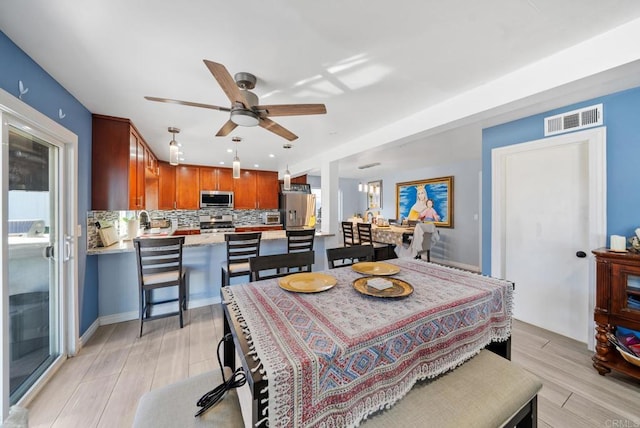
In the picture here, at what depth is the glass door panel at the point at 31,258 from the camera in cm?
157

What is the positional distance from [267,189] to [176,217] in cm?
218

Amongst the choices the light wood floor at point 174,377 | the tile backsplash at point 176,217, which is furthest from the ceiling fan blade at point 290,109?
the tile backsplash at point 176,217

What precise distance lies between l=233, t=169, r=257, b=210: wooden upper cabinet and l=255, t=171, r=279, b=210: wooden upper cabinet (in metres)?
0.10

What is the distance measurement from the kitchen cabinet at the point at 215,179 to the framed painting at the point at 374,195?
167 inches

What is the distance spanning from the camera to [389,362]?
2.91 ft

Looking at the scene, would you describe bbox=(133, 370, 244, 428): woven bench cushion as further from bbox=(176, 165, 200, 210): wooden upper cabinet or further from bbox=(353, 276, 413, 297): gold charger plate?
bbox=(176, 165, 200, 210): wooden upper cabinet

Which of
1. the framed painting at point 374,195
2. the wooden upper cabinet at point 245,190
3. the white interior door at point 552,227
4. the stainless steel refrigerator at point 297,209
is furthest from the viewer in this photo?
the framed painting at point 374,195

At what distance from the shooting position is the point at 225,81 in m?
1.46

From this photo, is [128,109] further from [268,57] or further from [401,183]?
[401,183]

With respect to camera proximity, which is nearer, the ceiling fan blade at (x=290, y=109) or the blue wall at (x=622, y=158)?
the ceiling fan blade at (x=290, y=109)

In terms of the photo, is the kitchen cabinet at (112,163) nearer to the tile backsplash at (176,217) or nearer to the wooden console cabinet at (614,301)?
the tile backsplash at (176,217)

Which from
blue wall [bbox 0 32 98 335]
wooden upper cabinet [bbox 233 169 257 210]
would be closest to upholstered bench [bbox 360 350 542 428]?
blue wall [bbox 0 32 98 335]

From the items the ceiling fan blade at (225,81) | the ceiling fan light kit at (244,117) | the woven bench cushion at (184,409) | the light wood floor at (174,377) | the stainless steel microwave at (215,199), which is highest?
the ceiling fan blade at (225,81)

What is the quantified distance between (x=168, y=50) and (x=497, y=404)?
Answer: 2549 mm
